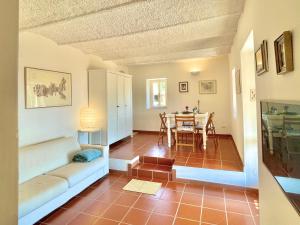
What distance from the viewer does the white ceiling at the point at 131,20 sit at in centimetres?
229

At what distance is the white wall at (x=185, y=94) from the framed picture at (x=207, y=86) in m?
0.10

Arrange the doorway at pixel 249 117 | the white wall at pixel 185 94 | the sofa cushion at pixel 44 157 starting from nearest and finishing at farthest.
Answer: the sofa cushion at pixel 44 157
the doorway at pixel 249 117
the white wall at pixel 185 94

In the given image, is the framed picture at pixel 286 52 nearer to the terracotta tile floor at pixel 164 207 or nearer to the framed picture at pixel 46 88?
the terracotta tile floor at pixel 164 207

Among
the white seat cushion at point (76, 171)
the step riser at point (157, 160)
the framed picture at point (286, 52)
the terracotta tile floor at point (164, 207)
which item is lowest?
the terracotta tile floor at point (164, 207)

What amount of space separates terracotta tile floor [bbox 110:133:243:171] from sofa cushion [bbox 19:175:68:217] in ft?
5.18

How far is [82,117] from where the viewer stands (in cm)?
429

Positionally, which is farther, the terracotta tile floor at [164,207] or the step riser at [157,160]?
the step riser at [157,160]

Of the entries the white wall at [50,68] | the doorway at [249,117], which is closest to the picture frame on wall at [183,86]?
the white wall at [50,68]

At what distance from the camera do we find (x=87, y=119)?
13.9 ft

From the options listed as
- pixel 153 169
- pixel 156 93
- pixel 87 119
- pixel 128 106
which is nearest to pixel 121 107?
pixel 128 106

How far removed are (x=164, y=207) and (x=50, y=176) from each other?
64.7 inches

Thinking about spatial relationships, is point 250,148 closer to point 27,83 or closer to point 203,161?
point 203,161

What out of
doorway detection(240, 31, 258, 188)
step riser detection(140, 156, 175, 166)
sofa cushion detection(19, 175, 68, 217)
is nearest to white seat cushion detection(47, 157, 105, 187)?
sofa cushion detection(19, 175, 68, 217)
